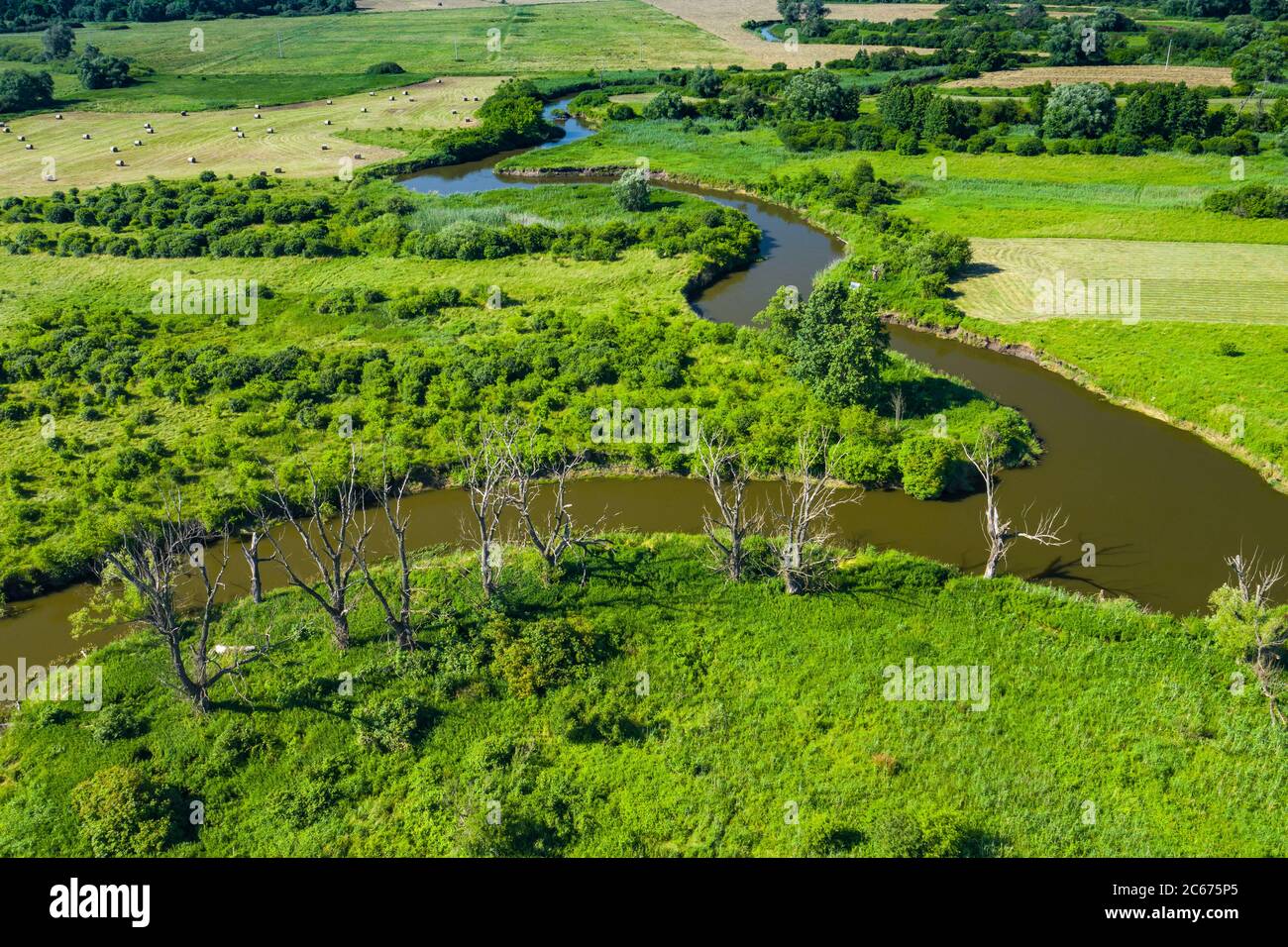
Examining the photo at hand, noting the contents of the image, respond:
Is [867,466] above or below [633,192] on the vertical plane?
below

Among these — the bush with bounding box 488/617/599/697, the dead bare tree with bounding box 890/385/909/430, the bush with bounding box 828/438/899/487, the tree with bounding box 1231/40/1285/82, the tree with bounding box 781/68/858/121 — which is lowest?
the bush with bounding box 488/617/599/697

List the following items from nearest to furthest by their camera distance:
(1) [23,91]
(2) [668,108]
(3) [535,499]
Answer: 1. (3) [535,499]
2. (2) [668,108]
3. (1) [23,91]

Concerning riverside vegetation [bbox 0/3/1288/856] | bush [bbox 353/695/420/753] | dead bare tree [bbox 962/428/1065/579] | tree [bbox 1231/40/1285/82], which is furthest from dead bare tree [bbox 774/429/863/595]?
tree [bbox 1231/40/1285/82]

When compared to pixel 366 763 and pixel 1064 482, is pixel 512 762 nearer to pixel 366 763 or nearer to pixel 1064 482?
pixel 366 763

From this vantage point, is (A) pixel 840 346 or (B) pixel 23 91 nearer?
(A) pixel 840 346

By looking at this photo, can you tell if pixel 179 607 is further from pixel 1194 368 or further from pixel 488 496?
pixel 1194 368

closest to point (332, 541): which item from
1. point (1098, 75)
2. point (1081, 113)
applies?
point (1081, 113)

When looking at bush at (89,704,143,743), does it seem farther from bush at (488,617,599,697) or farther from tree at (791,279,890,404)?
tree at (791,279,890,404)

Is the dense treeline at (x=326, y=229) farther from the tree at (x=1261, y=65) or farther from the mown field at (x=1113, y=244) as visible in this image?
the tree at (x=1261, y=65)
